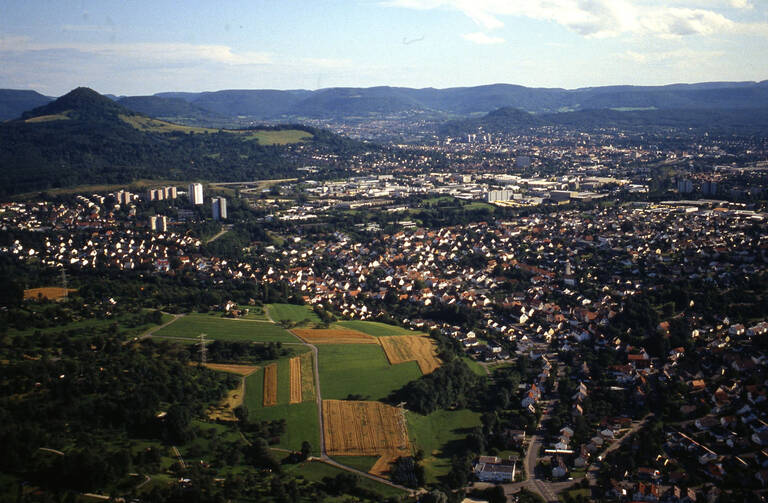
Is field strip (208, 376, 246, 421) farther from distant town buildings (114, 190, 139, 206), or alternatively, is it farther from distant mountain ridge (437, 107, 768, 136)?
distant mountain ridge (437, 107, 768, 136)

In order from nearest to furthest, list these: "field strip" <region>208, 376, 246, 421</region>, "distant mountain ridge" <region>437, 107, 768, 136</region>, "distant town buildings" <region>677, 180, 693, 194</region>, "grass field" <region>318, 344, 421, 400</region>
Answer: "field strip" <region>208, 376, 246, 421</region> → "grass field" <region>318, 344, 421, 400</region> → "distant town buildings" <region>677, 180, 693, 194</region> → "distant mountain ridge" <region>437, 107, 768, 136</region>

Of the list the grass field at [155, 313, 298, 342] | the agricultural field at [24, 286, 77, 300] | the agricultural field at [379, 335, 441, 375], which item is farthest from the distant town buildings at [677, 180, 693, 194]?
the agricultural field at [24, 286, 77, 300]

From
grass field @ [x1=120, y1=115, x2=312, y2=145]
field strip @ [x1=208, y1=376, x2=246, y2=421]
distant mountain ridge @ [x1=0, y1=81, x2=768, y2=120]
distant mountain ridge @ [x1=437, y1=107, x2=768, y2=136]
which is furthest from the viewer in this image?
distant mountain ridge @ [x1=0, y1=81, x2=768, y2=120]

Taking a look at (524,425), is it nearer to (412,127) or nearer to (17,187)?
(17,187)

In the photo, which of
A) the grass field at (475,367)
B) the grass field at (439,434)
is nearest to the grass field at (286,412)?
the grass field at (439,434)

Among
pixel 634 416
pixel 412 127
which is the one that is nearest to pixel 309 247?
pixel 634 416

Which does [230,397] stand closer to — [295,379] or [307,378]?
[295,379]
